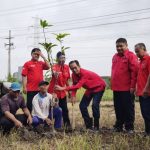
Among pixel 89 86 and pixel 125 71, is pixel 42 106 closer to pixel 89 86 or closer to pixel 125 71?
pixel 89 86

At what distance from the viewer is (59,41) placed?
7230 mm

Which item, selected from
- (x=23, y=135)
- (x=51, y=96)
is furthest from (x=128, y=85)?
(x=23, y=135)

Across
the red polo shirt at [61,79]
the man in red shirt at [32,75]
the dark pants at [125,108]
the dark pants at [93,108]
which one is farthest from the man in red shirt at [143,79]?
the man in red shirt at [32,75]

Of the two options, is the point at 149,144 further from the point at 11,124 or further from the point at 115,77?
the point at 11,124

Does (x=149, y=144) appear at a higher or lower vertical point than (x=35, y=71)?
lower

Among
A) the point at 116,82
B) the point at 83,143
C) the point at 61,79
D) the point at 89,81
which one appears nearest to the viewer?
the point at 83,143

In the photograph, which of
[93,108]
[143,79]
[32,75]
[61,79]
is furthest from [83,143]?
[32,75]

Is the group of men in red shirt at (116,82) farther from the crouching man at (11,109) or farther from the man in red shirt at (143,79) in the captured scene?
the crouching man at (11,109)

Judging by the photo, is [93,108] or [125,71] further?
[93,108]

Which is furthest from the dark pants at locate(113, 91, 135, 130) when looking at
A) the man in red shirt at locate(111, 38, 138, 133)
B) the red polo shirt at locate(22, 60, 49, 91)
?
the red polo shirt at locate(22, 60, 49, 91)

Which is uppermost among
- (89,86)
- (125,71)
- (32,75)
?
(125,71)

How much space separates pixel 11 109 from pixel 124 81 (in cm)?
232

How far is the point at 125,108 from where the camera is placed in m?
7.98

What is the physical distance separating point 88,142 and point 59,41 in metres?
1.88
